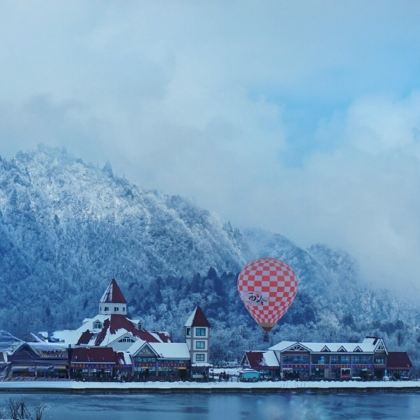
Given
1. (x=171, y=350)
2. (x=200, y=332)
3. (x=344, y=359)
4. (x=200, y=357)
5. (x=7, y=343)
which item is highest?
(x=200, y=332)

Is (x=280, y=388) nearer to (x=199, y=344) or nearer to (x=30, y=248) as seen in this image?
(x=199, y=344)

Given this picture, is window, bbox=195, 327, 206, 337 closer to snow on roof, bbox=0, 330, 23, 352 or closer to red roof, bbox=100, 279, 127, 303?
red roof, bbox=100, 279, 127, 303

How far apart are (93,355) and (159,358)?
259 inches

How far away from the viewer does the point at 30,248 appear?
144125 mm

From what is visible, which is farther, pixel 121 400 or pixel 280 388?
pixel 280 388

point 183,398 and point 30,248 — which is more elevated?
point 30,248

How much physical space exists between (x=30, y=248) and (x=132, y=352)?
2359 inches

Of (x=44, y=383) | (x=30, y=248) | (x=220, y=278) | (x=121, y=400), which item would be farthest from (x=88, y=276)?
(x=121, y=400)

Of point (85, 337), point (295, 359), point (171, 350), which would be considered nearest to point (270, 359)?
point (295, 359)

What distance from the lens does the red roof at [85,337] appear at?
94950 millimetres

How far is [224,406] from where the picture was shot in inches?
2507

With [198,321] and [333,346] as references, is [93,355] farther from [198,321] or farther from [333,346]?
[333,346]

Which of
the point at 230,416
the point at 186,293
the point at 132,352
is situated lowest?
the point at 230,416

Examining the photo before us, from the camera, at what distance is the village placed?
85000 mm
